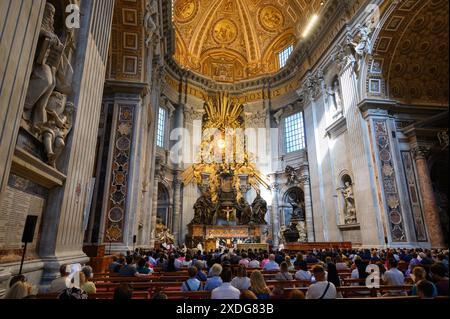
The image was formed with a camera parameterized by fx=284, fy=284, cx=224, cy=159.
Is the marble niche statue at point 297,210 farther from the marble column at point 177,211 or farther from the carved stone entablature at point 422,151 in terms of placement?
the carved stone entablature at point 422,151

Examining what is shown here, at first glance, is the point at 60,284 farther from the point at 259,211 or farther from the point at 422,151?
the point at 259,211

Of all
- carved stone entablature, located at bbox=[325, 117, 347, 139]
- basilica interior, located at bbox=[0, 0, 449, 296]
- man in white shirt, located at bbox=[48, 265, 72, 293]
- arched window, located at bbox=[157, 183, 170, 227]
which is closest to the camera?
man in white shirt, located at bbox=[48, 265, 72, 293]

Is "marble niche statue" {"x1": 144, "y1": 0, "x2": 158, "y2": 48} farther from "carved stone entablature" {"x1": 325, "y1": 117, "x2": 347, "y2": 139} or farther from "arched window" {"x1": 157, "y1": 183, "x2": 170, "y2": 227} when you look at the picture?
"arched window" {"x1": 157, "y1": 183, "x2": 170, "y2": 227}

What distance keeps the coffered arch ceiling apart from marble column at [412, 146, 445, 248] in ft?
8.54

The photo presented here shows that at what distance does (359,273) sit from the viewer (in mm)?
4691

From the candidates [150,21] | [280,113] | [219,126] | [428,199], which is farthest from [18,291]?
[280,113]

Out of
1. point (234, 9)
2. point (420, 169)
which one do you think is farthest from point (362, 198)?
point (234, 9)

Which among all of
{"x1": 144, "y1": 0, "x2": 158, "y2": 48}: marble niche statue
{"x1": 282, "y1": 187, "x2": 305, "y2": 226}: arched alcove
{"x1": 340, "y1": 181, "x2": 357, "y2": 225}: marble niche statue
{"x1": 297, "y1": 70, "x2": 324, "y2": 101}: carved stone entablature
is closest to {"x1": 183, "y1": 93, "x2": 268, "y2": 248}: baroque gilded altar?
{"x1": 282, "y1": 187, "x2": 305, "y2": 226}: arched alcove

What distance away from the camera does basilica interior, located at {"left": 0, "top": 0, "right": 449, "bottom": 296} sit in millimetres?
4320

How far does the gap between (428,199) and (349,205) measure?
10.5 ft

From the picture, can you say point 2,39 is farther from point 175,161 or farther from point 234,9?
point 234,9

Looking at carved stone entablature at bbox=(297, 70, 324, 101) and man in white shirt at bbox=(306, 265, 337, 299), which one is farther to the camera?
carved stone entablature at bbox=(297, 70, 324, 101)

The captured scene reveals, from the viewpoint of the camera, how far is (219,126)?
22.5 meters
